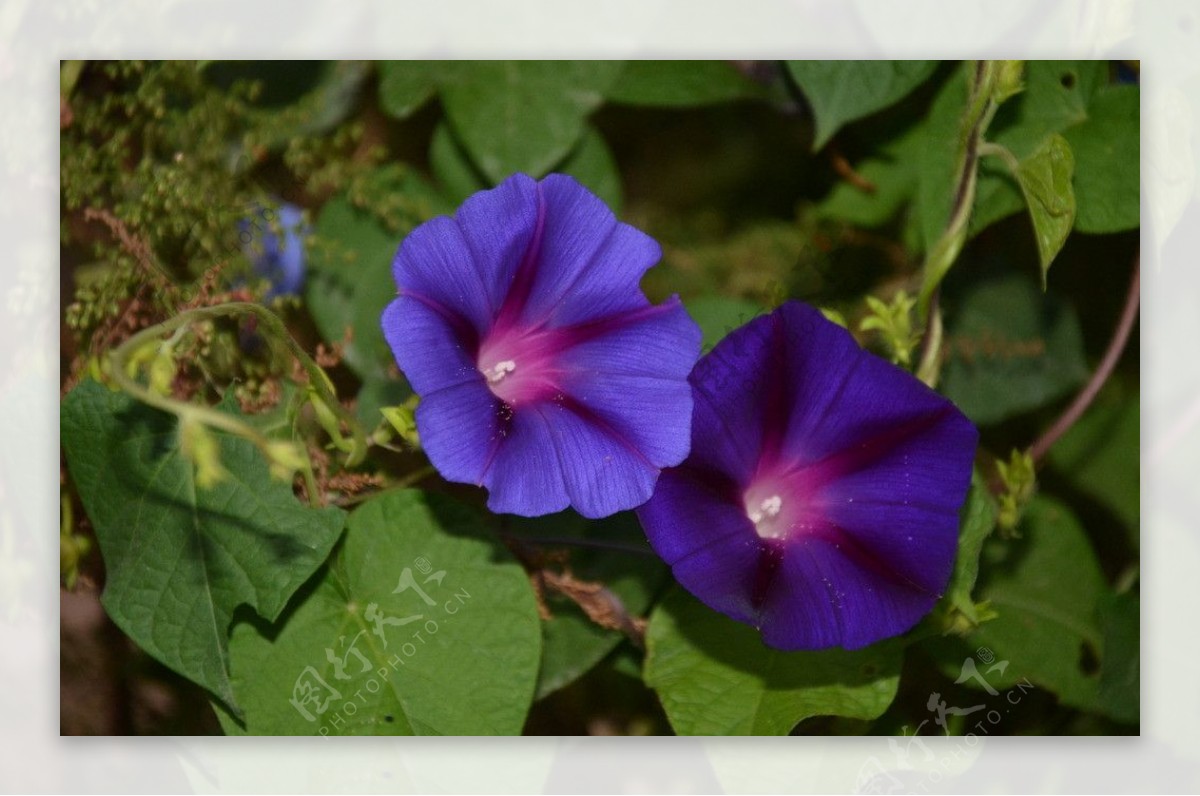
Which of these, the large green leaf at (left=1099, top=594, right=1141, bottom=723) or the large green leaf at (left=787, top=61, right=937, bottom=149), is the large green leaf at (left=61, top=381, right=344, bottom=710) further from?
the large green leaf at (left=1099, top=594, right=1141, bottom=723)

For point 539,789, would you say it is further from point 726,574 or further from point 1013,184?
point 1013,184

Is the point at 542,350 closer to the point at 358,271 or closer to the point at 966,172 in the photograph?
the point at 358,271

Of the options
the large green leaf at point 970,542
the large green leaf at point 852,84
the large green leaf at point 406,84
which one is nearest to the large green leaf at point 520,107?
the large green leaf at point 406,84

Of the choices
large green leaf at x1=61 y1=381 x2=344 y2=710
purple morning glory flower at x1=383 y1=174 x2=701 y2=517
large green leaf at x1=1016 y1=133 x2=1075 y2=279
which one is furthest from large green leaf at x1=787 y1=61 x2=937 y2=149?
large green leaf at x1=61 y1=381 x2=344 y2=710

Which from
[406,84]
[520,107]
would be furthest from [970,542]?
[406,84]

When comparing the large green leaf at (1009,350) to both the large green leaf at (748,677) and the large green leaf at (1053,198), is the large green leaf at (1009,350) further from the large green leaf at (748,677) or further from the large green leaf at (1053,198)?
the large green leaf at (748,677)

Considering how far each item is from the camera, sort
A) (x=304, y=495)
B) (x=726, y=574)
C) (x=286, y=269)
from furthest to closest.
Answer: (x=286, y=269)
(x=304, y=495)
(x=726, y=574)

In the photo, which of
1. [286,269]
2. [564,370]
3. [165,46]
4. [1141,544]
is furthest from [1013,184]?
[165,46]
